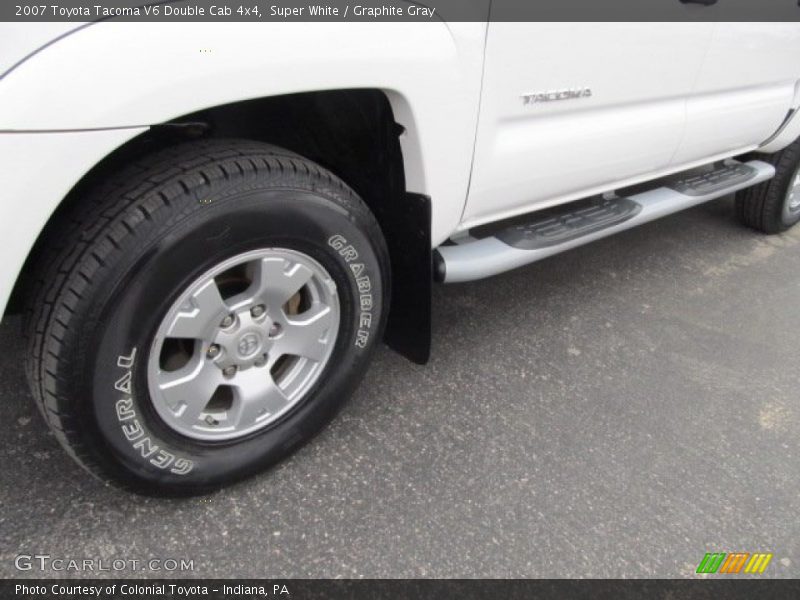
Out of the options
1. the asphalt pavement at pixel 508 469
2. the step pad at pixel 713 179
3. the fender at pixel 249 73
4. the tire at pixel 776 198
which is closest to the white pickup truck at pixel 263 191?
the fender at pixel 249 73

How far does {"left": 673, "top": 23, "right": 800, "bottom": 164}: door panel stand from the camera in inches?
102

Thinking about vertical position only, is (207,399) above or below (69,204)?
below

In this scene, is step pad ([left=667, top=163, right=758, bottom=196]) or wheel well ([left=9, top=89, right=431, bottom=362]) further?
step pad ([left=667, top=163, right=758, bottom=196])

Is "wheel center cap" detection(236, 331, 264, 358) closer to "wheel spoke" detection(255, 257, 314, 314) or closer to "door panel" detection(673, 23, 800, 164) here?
"wheel spoke" detection(255, 257, 314, 314)

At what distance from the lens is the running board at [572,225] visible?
2.17 metres

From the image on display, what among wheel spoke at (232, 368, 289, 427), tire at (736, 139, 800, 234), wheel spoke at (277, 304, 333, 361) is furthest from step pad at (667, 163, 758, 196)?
wheel spoke at (232, 368, 289, 427)

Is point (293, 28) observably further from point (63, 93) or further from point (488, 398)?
point (488, 398)

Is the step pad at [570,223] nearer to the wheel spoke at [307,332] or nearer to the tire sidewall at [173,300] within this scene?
the tire sidewall at [173,300]

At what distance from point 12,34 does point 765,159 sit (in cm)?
379

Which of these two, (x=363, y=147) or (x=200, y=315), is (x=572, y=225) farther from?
(x=200, y=315)

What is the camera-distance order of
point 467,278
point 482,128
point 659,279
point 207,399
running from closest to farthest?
point 207,399
point 482,128
point 467,278
point 659,279

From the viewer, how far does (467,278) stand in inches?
84.6

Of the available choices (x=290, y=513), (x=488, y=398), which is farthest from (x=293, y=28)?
(x=488, y=398)

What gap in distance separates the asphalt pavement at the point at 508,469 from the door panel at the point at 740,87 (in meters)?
0.84
